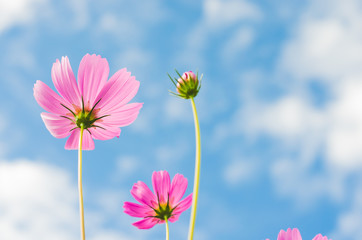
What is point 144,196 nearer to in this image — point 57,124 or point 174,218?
point 174,218

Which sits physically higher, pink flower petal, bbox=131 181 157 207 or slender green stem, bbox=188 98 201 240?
pink flower petal, bbox=131 181 157 207

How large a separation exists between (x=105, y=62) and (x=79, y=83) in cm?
6

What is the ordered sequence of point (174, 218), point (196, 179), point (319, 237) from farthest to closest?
point (174, 218), point (319, 237), point (196, 179)

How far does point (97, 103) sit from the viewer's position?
74cm

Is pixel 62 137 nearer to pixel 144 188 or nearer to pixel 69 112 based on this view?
pixel 69 112

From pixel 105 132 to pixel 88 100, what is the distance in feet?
0.22

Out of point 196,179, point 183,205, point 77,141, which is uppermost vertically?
point 77,141

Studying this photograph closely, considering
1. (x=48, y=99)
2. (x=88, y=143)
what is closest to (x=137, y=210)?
(x=88, y=143)

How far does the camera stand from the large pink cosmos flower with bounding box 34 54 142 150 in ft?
2.30

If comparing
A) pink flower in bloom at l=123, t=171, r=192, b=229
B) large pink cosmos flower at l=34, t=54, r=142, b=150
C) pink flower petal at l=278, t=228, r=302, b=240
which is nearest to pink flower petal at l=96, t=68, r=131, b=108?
large pink cosmos flower at l=34, t=54, r=142, b=150

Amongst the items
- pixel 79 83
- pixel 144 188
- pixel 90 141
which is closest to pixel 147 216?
pixel 144 188

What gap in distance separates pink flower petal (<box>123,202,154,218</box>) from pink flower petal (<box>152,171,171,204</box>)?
33mm

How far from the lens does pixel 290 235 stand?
2.23 ft

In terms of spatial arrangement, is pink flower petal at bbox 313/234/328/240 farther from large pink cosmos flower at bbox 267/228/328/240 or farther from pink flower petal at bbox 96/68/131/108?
pink flower petal at bbox 96/68/131/108
